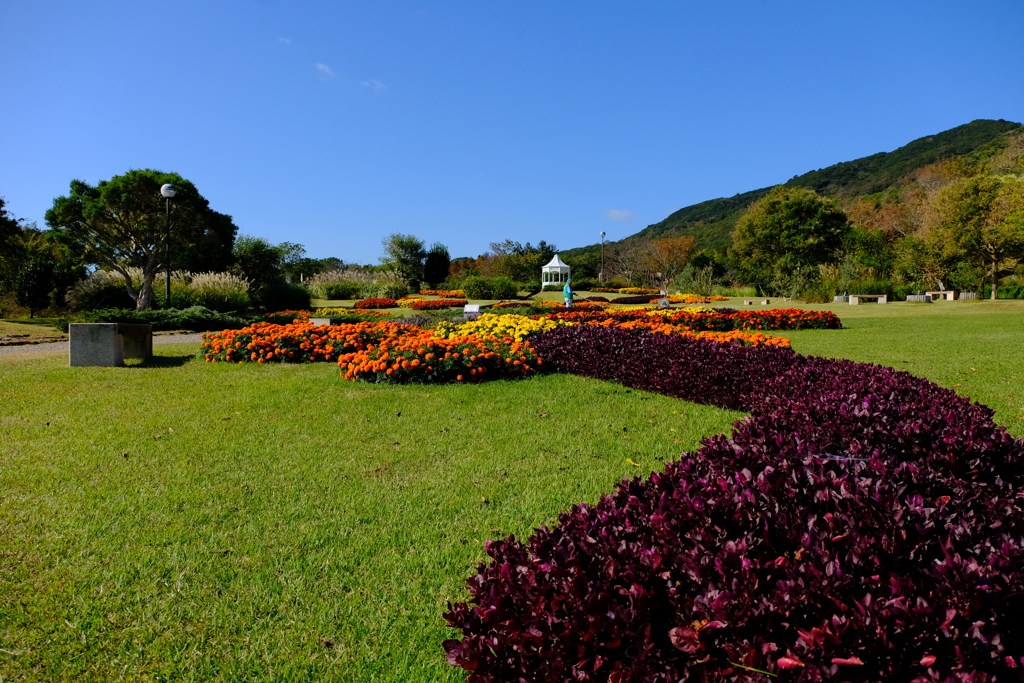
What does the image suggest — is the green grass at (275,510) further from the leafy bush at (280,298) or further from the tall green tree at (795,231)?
the tall green tree at (795,231)

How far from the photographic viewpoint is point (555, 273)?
42.7m

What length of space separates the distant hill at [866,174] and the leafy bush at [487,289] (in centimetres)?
3282

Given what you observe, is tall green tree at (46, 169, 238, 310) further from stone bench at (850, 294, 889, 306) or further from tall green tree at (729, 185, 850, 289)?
tall green tree at (729, 185, 850, 289)

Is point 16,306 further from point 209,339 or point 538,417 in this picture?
point 538,417

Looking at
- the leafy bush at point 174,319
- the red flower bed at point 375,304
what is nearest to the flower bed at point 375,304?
the red flower bed at point 375,304

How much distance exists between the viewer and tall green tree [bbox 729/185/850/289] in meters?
41.2

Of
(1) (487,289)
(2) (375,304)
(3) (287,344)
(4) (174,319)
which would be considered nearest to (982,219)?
(1) (487,289)

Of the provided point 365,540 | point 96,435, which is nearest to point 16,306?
point 96,435

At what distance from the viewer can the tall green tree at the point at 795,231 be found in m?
41.2

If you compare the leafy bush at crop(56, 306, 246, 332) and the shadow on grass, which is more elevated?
the leafy bush at crop(56, 306, 246, 332)

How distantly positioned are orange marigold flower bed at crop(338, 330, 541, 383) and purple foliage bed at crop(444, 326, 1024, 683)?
166 inches

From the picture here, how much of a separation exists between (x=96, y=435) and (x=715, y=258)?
50161 millimetres

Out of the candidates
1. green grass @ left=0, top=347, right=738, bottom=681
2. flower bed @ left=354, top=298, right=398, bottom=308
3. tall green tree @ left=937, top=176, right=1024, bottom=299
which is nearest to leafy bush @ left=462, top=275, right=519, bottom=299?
flower bed @ left=354, top=298, right=398, bottom=308

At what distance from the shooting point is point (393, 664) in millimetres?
1900
